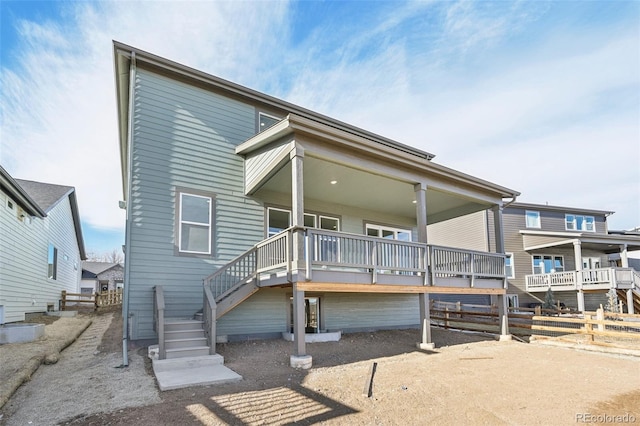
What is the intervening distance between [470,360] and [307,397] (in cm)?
462

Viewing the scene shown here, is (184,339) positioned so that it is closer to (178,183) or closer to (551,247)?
(178,183)

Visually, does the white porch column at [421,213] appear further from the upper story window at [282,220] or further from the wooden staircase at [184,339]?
the wooden staircase at [184,339]

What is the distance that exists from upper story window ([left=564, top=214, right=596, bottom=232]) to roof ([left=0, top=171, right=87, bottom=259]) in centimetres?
3043

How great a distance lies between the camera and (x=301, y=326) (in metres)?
7.23

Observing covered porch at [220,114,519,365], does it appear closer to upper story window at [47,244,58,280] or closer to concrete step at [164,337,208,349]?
concrete step at [164,337,208,349]

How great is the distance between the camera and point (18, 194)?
1165 cm

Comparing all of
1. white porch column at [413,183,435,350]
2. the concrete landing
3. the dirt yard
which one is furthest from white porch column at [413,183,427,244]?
the concrete landing

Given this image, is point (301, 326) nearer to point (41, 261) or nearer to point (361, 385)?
point (361, 385)

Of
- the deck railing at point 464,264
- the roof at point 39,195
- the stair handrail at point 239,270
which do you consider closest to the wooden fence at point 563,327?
the deck railing at point 464,264

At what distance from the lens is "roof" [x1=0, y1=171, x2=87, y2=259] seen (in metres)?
11.1

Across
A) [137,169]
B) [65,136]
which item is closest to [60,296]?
[65,136]

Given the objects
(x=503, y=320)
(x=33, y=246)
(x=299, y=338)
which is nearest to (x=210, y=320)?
(x=299, y=338)

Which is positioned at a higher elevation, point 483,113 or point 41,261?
point 483,113

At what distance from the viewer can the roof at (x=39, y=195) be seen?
1108 cm
